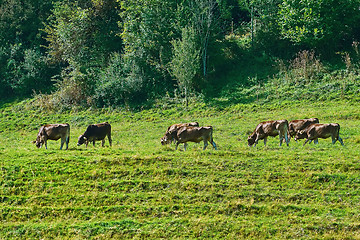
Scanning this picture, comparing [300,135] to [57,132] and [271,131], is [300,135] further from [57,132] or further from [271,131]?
[57,132]

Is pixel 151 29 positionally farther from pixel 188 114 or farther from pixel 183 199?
pixel 183 199

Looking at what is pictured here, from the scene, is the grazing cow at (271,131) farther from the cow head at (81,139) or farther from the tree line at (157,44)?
the tree line at (157,44)

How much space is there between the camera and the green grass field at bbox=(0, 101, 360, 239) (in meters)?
15.6

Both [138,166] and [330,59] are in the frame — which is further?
[330,59]

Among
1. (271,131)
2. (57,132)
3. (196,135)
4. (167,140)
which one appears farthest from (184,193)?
(57,132)

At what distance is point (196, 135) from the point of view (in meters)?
24.1

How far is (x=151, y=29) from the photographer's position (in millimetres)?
46719

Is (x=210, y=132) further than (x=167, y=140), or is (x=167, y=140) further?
(x=167, y=140)

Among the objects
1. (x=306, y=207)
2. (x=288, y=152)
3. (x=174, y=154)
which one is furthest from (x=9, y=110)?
(x=306, y=207)

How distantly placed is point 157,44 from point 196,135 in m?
24.5

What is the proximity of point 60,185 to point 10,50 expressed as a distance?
4433cm

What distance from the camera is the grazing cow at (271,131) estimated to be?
25172 millimetres

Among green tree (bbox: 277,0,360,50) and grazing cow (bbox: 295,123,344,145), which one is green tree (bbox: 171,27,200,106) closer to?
green tree (bbox: 277,0,360,50)

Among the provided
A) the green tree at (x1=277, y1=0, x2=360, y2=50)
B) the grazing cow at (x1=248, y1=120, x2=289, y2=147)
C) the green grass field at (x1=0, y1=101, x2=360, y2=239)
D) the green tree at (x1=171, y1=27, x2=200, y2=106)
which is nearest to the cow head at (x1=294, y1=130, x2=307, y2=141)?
the grazing cow at (x1=248, y1=120, x2=289, y2=147)
